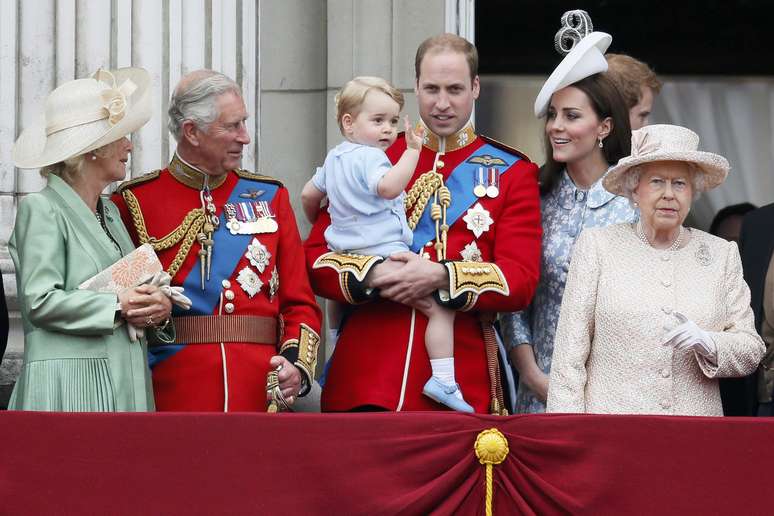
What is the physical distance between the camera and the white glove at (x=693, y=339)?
16.4 ft

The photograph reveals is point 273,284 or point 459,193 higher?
point 459,193

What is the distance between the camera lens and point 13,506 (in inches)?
186

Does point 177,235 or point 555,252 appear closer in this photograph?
point 177,235

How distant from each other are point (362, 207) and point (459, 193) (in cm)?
36

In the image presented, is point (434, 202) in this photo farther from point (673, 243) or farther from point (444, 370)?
point (673, 243)

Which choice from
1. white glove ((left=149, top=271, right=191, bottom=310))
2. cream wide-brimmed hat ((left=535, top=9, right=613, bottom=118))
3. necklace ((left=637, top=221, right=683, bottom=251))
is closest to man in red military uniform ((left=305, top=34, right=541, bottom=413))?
cream wide-brimmed hat ((left=535, top=9, right=613, bottom=118))

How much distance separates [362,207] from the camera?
5.37 m

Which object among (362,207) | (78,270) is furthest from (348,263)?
(78,270)

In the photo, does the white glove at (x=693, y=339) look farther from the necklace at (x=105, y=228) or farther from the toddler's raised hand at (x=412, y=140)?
the necklace at (x=105, y=228)

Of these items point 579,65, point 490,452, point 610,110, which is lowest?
point 490,452

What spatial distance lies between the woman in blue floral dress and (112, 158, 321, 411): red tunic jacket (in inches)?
29.5

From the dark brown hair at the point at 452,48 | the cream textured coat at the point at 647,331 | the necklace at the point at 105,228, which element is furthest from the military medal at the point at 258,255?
the cream textured coat at the point at 647,331

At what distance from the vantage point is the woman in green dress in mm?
4945

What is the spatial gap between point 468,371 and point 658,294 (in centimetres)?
64
